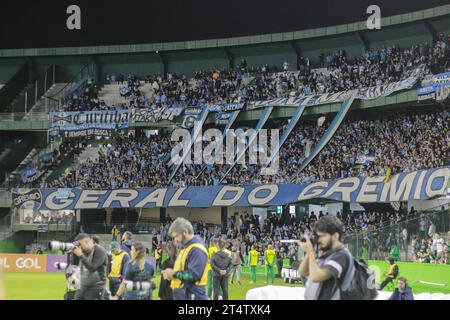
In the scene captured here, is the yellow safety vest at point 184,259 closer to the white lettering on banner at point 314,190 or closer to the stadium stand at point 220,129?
the stadium stand at point 220,129

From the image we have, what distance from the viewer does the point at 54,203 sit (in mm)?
40031

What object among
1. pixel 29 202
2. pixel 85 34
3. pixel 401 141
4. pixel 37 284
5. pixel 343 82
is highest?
pixel 85 34

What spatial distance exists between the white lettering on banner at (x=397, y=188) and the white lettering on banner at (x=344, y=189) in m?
1.82

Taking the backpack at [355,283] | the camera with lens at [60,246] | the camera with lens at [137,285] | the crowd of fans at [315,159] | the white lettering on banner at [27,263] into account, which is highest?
the crowd of fans at [315,159]

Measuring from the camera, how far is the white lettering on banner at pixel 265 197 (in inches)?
1460

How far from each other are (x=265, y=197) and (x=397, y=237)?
14.5 m

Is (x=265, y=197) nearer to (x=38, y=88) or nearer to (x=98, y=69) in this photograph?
(x=98, y=69)

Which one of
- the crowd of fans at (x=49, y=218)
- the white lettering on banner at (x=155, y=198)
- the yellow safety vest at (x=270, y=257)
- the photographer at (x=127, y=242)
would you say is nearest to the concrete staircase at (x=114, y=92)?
the white lettering on banner at (x=155, y=198)

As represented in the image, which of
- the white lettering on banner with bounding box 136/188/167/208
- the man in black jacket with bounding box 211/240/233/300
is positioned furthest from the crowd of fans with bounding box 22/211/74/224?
the man in black jacket with bounding box 211/240/233/300

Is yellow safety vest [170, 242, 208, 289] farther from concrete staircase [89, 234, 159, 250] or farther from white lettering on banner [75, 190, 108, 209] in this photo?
white lettering on banner [75, 190, 108, 209]

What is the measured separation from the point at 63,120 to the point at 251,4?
1386 centimetres

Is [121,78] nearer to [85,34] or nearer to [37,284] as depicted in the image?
[85,34]

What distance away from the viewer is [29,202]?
132ft

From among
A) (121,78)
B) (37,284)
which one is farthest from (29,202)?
(37,284)
